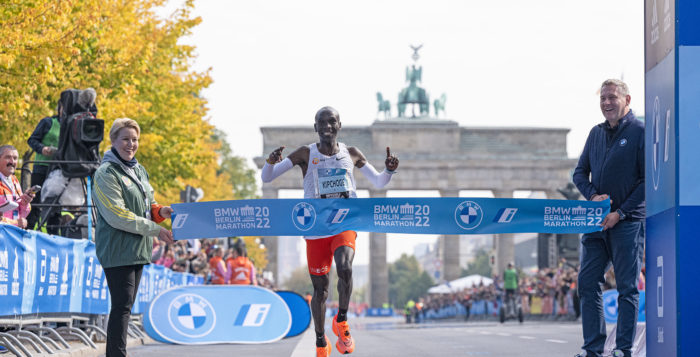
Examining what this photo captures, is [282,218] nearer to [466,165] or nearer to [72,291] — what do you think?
[72,291]

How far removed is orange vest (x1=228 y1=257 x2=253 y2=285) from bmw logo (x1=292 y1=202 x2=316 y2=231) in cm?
1253

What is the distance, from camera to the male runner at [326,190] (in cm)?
859

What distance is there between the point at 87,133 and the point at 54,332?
2.89 meters

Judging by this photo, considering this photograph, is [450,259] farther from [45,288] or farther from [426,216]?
[426,216]

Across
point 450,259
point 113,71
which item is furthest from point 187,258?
point 450,259

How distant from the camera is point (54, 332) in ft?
36.0

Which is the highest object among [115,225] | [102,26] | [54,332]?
[102,26]

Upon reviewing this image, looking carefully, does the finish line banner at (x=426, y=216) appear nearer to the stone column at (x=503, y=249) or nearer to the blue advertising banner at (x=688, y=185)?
the blue advertising banner at (x=688, y=185)

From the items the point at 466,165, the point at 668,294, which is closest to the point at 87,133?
the point at 668,294

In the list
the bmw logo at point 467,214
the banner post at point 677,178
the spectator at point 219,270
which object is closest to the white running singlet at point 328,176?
the bmw logo at point 467,214

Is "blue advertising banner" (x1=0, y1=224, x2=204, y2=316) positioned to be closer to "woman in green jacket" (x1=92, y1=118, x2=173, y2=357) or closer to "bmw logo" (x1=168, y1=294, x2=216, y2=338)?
"bmw logo" (x1=168, y1=294, x2=216, y2=338)

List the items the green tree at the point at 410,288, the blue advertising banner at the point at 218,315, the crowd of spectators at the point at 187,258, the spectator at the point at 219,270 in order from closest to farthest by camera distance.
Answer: the blue advertising banner at the point at 218,315 → the spectator at the point at 219,270 → the crowd of spectators at the point at 187,258 → the green tree at the point at 410,288

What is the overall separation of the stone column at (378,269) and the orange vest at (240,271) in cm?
6517

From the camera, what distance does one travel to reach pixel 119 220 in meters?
6.93
